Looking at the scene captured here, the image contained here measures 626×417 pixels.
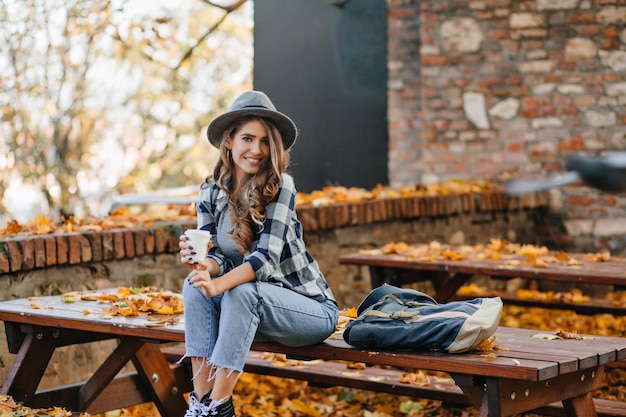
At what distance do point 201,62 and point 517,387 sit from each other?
13.2 metres

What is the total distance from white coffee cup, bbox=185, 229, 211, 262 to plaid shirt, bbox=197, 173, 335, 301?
0.25 meters

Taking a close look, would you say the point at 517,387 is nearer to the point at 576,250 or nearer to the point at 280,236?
the point at 280,236

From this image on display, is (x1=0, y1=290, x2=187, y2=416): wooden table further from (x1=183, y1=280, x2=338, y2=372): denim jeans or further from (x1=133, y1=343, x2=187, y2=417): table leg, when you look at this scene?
(x1=183, y1=280, x2=338, y2=372): denim jeans

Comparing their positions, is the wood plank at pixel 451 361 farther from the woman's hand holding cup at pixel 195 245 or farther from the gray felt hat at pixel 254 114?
the gray felt hat at pixel 254 114

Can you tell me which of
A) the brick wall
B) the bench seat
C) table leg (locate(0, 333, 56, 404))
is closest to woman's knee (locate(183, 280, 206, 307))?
table leg (locate(0, 333, 56, 404))

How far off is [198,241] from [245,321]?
0.32 metres

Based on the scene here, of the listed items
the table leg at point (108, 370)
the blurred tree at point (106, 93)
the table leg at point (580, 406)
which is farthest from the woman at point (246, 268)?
the blurred tree at point (106, 93)

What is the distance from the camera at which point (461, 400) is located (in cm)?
400

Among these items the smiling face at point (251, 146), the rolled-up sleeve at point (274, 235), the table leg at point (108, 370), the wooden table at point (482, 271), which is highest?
the smiling face at point (251, 146)

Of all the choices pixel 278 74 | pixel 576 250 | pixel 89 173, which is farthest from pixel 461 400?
pixel 89 173

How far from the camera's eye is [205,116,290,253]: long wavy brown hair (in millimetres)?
3340

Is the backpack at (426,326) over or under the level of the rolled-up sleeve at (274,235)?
under

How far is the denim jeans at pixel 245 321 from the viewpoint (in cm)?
312

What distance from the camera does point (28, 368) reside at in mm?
3803
